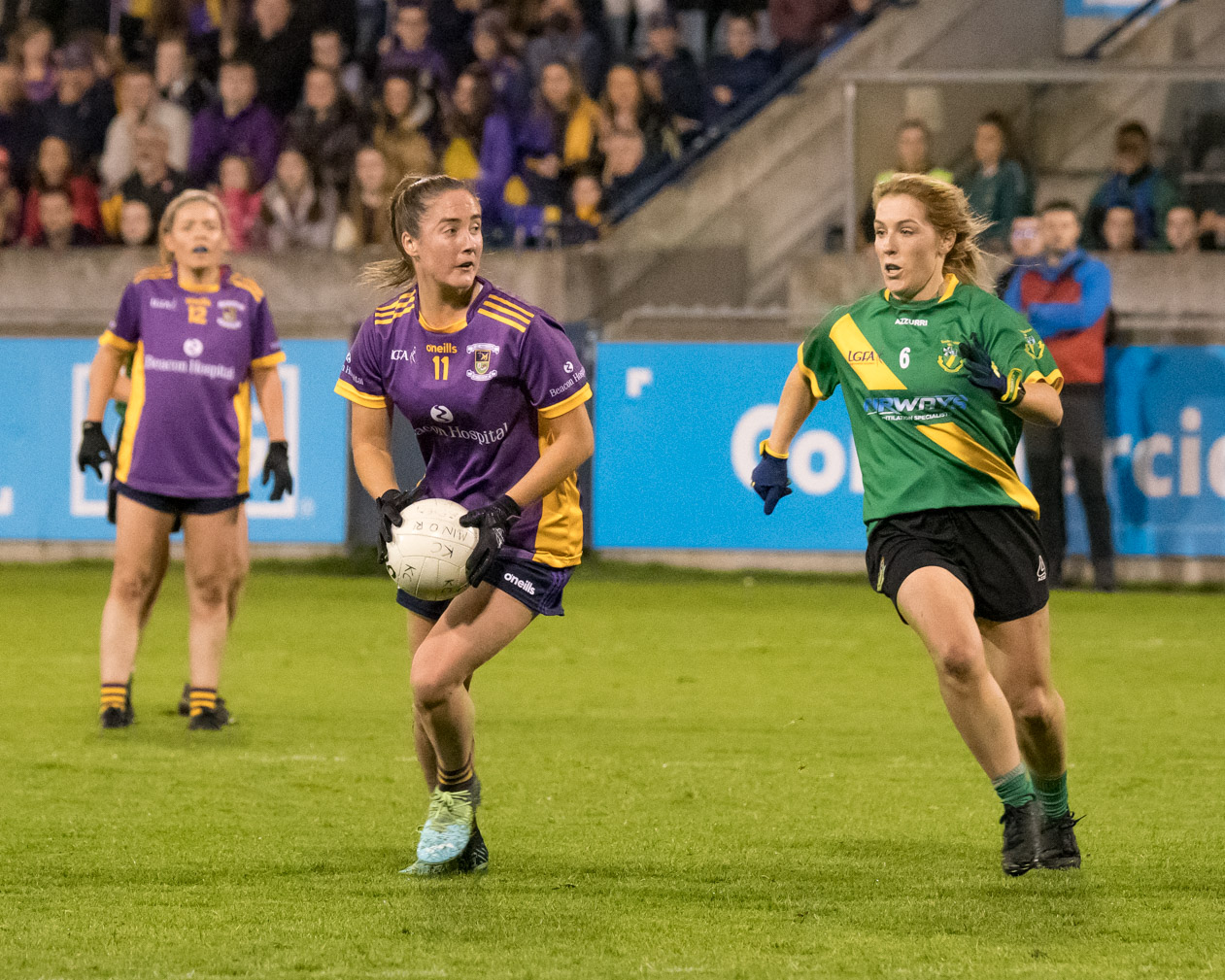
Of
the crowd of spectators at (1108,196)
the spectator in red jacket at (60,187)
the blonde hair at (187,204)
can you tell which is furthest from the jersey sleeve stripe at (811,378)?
the spectator in red jacket at (60,187)

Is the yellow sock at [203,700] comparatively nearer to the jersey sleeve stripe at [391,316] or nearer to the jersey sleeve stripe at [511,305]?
the jersey sleeve stripe at [391,316]

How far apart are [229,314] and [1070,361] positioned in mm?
6421

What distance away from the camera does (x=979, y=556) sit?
19.0 feet

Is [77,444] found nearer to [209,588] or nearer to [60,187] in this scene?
[60,187]

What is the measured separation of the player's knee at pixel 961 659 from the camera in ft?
18.2

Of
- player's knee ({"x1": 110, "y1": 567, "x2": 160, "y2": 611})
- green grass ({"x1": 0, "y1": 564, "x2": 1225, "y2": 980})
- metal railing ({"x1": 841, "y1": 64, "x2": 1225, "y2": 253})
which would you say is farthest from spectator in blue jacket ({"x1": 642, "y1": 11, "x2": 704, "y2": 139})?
player's knee ({"x1": 110, "y1": 567, "x2": 160, "y2": 611})

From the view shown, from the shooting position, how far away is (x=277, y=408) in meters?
8.74

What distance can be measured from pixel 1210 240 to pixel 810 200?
3.47 meters

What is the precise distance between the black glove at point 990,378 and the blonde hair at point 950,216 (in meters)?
0.40

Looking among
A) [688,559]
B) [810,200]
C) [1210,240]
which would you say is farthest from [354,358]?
[810,200]

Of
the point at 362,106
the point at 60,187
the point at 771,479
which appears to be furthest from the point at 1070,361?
the point at 60,187

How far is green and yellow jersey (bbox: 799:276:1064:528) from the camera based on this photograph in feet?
19.0

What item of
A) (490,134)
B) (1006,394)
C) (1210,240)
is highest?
(490,134)

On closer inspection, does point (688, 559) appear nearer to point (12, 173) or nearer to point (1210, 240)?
point (1210, 240)
